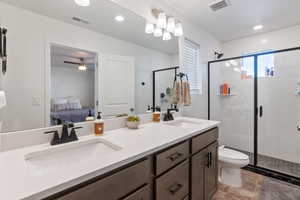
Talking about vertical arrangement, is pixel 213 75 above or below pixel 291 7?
below

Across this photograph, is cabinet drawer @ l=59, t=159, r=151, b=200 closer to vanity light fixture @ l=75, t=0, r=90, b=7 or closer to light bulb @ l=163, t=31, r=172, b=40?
vanity light fixture @ l=75, t=0, r=90, b=7

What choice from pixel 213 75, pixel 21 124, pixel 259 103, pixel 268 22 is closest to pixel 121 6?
pixel 21 124

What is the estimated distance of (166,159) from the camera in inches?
39.8

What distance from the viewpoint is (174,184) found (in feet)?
3.57

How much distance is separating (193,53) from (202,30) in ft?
1.88

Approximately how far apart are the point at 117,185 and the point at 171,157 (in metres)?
0.46

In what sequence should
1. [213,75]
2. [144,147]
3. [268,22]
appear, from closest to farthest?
[144,147], [268,22], [213,75]

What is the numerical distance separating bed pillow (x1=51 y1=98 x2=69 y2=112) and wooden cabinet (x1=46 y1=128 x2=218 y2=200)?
67 centimetres

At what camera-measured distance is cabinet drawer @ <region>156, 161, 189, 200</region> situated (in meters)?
0.97

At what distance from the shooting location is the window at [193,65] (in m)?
2.26

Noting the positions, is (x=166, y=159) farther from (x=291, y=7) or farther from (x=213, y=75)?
(x=291, y=7)

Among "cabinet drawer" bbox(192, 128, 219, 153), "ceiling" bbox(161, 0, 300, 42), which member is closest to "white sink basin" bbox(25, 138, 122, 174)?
"cabinet drawer" bbox(192, 128, 219, 153)

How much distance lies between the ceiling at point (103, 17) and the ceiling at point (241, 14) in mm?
604

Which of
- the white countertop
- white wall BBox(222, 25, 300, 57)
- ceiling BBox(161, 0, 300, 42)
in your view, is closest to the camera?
the white countertop
